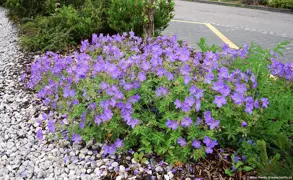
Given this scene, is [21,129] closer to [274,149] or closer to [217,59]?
[217,59]

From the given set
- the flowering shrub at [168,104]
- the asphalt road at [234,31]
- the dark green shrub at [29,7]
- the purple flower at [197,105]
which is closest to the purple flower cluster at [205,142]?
the flowering shrub at [168,104]

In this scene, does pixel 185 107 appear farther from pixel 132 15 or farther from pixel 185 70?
pixel 132 15

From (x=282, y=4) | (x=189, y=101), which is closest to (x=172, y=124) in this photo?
(x=189, y=101)

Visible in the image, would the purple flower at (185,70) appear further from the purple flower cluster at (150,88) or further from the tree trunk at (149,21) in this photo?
the tree trunk at (149,21)

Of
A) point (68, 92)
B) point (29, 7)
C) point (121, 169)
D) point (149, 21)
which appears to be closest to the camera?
point (121, 169)

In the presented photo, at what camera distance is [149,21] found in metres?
4.97

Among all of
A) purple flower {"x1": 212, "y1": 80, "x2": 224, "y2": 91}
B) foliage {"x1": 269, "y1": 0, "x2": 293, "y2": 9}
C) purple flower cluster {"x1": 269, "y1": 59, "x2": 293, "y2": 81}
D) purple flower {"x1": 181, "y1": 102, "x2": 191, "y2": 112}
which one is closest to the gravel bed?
purple flower {"x1": 181, "y1": 102, "x2": 191, "y2": 112}

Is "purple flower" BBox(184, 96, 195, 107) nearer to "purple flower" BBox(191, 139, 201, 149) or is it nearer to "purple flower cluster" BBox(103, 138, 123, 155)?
"purple flower" BBox(191, 139, 201, 149)

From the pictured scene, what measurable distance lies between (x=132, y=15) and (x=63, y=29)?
1.18 meters

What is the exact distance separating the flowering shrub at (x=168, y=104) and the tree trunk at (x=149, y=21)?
6.17 ft

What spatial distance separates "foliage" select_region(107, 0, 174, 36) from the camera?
197 inches

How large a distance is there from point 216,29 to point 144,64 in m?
6.52

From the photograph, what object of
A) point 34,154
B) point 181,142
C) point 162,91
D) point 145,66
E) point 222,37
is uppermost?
point 145,66

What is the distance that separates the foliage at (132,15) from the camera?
502 cm
